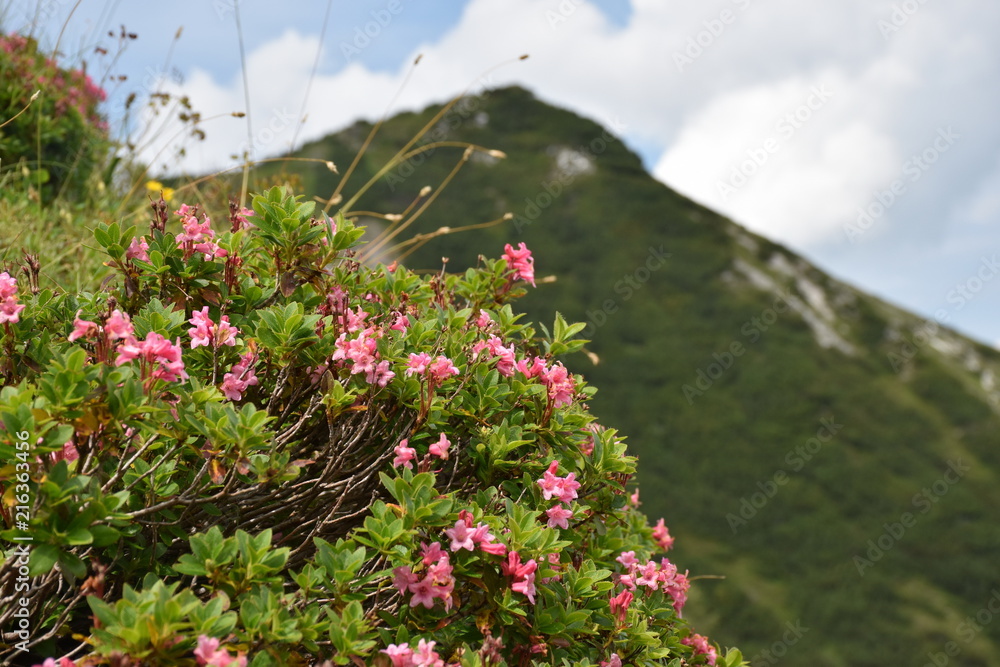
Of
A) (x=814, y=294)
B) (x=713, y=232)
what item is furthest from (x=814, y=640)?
(x=713, y=232)

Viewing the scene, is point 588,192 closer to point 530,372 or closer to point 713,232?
point 713,232

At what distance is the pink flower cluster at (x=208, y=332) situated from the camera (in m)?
1.90

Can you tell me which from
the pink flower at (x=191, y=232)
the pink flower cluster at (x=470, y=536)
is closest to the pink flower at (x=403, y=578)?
the pink flower cluster at (x=470, y=536)

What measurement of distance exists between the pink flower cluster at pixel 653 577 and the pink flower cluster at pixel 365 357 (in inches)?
41.9

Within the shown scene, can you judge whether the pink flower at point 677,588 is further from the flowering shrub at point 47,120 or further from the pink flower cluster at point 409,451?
the flowering shrub at point 47,120

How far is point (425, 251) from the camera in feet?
111

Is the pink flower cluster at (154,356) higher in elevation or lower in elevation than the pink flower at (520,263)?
lower

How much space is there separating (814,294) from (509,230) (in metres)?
15.6

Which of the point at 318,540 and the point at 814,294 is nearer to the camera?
the point at 318,540

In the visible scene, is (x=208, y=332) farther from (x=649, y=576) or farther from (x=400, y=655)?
(x=649, y=576)

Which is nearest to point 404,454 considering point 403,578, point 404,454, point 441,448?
point 404,454

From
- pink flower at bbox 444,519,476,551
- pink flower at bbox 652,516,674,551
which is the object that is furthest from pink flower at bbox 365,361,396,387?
pink flower at bbox 652,516,674,551

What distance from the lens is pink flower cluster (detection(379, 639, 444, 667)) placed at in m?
1.59

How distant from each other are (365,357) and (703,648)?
67.0 inches
